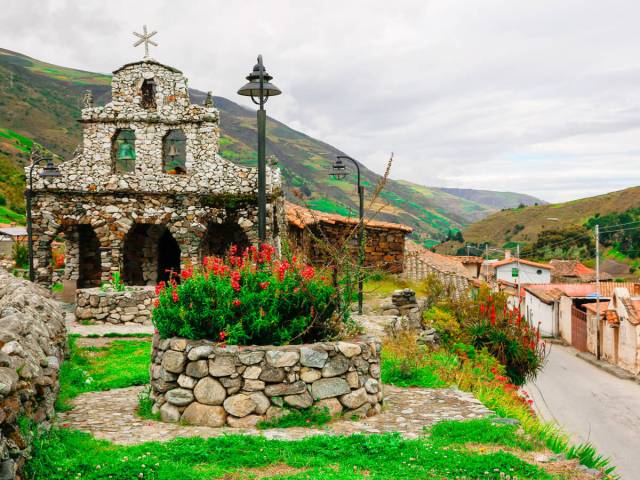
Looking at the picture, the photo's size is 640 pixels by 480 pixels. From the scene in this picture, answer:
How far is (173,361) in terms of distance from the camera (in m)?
6.80

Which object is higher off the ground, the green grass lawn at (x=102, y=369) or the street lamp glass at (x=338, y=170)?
the street lamp glass at (x=338, y=170)

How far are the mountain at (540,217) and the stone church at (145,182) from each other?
281ft

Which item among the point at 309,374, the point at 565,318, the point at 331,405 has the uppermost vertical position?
the point at 309,374

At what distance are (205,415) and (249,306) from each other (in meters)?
1.31

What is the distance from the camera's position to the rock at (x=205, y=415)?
659 centimetres

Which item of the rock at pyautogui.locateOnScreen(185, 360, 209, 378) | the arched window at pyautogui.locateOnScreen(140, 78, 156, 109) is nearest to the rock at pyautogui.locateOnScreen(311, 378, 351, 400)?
the rock at pyautogui.locateOnScreen(185, 360, 209, 378)

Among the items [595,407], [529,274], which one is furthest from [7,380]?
[529,274]

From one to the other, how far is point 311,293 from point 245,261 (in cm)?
104

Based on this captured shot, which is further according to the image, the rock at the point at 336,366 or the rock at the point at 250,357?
the rock at the point at 336,366

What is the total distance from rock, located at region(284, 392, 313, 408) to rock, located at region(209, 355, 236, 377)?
68 cm

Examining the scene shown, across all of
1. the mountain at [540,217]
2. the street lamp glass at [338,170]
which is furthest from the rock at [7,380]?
the mountain at [540,217]

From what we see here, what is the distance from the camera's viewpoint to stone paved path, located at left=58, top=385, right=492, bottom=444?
6.26 m

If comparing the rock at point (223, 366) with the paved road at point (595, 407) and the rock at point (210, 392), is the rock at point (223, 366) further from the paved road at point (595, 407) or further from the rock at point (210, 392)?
the paved road at point (595, 407)

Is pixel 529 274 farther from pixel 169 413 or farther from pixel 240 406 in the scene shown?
pixel 169 413
